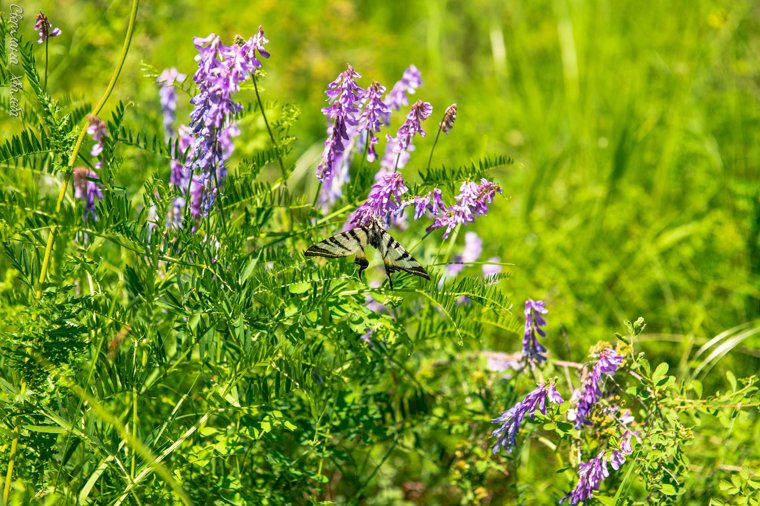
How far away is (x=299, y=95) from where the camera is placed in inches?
216

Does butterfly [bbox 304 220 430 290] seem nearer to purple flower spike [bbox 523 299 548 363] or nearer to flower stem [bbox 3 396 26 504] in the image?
purple flower spike [bbox 523 299 548 363]

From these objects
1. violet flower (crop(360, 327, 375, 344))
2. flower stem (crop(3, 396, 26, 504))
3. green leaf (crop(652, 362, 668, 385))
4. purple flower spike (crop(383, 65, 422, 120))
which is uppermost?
purple flower spike (crop(383, 65, 422, 120))

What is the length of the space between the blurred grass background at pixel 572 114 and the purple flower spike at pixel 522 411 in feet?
0.70

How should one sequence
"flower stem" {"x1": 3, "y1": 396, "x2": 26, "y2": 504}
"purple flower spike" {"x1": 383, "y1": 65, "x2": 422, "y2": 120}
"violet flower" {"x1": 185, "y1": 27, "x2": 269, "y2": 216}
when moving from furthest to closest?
"purple flower spike" {"x1": 383, "y1": 65, "x2": 422, "y2": 120} < "violet flower" {"x1": 185, "y1": 27, "x2": 269, "y2": 216} < "flower stem" {"x1": 3, "y1": 396, "x2": 26, "y2": 504}

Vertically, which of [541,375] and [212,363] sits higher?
[541,375]

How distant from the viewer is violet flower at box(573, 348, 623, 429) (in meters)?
1.80

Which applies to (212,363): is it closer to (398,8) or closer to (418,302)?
(418,302)

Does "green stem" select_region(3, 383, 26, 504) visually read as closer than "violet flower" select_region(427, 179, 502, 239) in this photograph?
Yes

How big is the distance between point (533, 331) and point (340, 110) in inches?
28.5

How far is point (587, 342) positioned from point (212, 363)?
1724 mm

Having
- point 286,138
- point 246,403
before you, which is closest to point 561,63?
point 286,138

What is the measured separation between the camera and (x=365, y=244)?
1.76 m

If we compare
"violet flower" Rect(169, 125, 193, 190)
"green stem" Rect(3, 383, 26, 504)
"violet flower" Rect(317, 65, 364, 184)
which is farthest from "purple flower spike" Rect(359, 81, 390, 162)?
"green stem" Rect(3, 383, 26, 504)

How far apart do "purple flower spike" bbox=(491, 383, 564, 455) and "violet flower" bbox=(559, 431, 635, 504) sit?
0.15m
